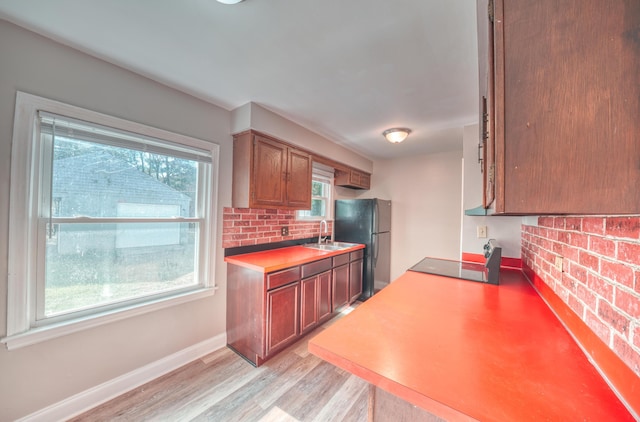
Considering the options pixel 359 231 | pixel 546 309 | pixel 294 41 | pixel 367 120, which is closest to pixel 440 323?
pixel 546 309

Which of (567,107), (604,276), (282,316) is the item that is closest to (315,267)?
(282,316)

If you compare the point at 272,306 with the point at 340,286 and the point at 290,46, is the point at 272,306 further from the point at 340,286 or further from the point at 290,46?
the point at 290,46

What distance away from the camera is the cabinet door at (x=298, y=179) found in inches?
106

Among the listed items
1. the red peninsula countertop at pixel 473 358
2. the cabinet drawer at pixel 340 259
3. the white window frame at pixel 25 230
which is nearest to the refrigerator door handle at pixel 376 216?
the cabinet drawer at pixel 340 259

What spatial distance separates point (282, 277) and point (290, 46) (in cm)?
176

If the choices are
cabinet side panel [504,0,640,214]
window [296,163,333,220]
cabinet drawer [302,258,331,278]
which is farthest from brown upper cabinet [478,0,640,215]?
window [296,163,333,220]

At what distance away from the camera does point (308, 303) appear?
8.05 feet

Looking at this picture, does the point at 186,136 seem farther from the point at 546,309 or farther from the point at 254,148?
the point at 546,309

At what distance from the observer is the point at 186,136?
6.77 feet

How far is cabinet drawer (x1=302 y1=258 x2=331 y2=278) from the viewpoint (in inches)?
94.7

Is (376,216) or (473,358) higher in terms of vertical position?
(376,216)

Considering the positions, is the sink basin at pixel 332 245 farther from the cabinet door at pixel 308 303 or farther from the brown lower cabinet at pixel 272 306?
the cabinet door at pixel 308 303

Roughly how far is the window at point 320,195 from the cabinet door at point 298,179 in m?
0.54

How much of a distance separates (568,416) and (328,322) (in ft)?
8.24
